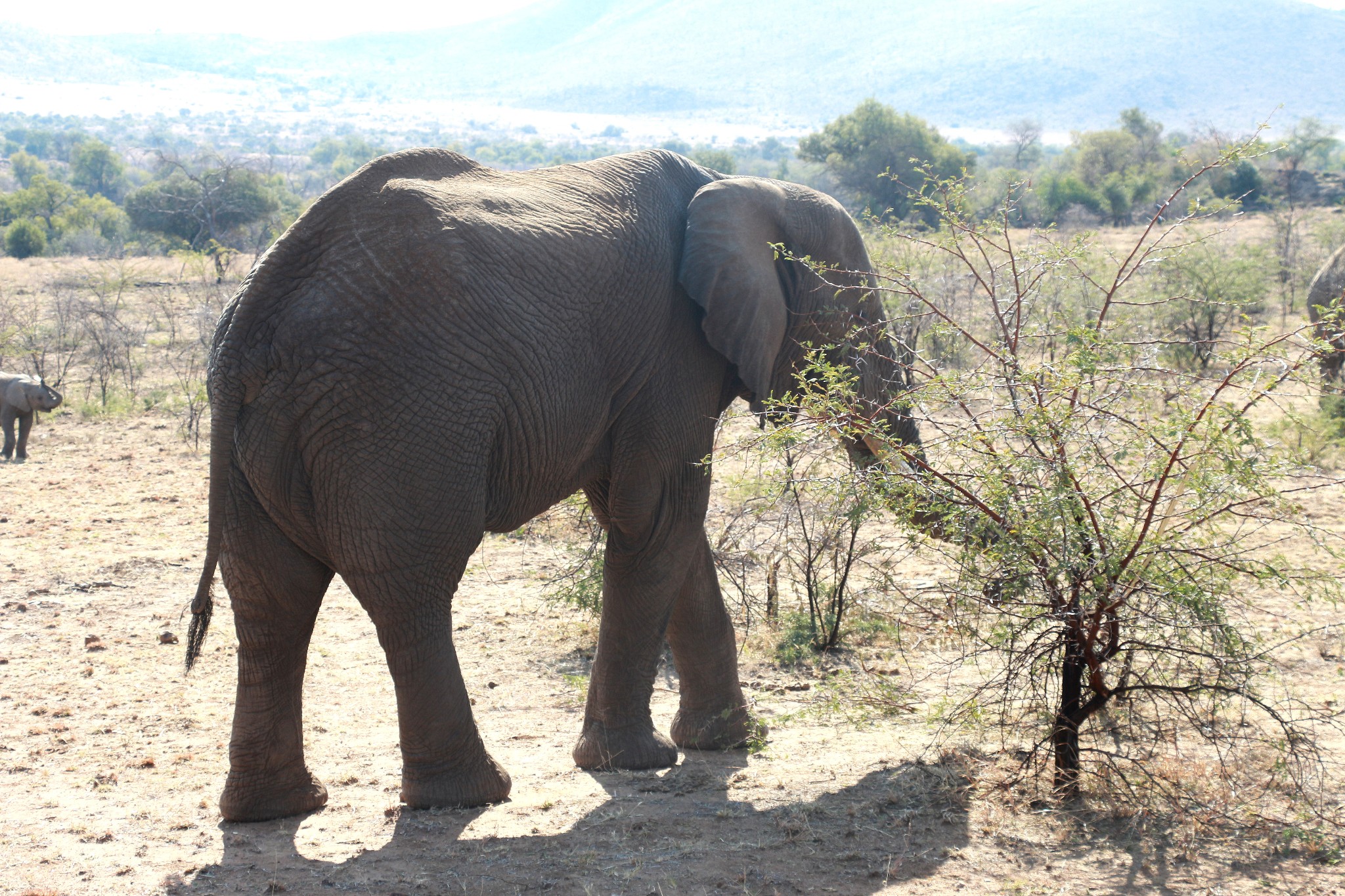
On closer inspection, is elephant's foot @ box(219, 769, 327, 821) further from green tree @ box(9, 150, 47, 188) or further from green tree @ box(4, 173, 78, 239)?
green tree @ box(9, 150, 47, 188)

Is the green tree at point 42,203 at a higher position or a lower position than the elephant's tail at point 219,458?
higher

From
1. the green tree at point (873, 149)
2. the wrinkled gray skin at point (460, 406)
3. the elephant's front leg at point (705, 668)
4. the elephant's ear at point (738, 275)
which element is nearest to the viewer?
the wrinkled gray skin at point (460, 406)

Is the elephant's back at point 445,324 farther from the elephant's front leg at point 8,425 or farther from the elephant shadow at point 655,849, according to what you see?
the elephant's front leg at point 8,425

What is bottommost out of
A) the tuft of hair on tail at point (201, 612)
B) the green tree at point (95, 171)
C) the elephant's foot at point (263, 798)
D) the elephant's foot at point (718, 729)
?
the elephant's foot at point (718, 729)

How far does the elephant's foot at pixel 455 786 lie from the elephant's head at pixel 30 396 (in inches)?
385

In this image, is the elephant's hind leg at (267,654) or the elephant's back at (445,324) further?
the elephant's hind leg at (267,654)

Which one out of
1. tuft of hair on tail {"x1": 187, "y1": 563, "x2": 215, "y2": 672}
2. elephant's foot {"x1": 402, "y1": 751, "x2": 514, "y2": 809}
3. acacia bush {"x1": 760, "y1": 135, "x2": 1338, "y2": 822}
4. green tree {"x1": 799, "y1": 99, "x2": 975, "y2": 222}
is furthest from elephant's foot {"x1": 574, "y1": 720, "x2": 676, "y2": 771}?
green tree {"x1": 799, "y1": 99, "x2": 975, "y2": 222}

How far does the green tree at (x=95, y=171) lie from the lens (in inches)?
2357

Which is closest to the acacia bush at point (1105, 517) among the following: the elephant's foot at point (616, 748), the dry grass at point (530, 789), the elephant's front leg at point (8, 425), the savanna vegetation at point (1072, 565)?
the savanna vegetation at point (1072, 565)

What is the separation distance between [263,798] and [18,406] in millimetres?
9522

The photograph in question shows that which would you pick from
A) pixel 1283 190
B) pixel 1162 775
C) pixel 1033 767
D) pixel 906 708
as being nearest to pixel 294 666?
pixel 906 708

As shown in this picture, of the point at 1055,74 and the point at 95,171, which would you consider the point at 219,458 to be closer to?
the point at 95,171

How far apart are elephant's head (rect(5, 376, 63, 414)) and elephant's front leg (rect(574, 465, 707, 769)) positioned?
375 inches

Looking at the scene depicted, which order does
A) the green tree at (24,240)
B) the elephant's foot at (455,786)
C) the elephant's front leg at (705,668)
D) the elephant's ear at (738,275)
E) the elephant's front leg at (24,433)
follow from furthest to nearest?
1. the green tree at (24,240)
2. the elephant's front leg at (24,433)
3. the elephant's front leg at (705,668)
4. the elephant's ear at (738,275)
5. the elephant's foot at (455,786)
